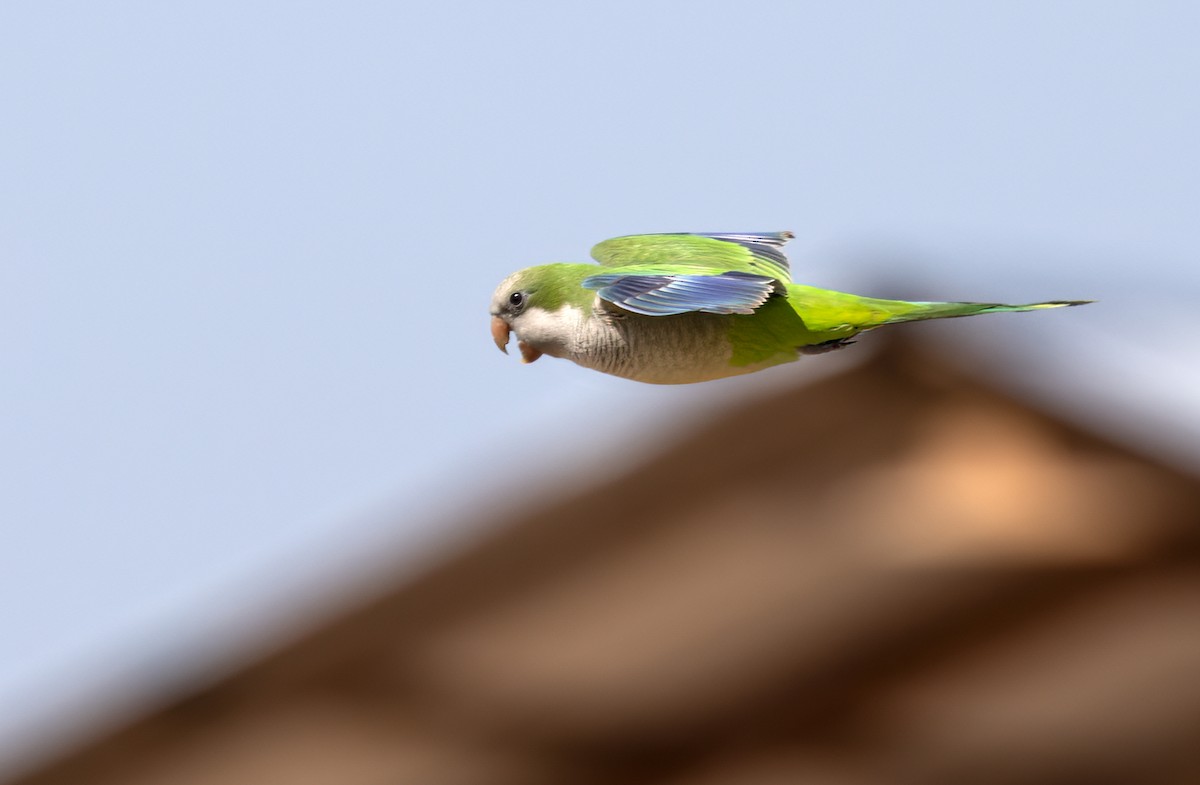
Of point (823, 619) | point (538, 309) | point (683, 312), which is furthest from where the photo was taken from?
point (823, 619)

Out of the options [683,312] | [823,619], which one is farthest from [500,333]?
[823,619]

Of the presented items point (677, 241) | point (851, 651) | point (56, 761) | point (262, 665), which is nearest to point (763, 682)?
point (851, 651)

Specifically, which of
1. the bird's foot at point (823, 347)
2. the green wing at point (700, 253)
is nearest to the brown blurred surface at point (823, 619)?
the green wing at point (700, 253)

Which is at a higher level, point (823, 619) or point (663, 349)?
point (663, 349)

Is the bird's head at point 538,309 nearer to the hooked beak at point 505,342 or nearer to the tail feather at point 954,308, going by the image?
the hooked beak at point 505,342

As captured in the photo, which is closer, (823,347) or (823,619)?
(823,347)

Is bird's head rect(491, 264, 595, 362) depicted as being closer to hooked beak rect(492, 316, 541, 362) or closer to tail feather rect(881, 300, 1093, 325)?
hooked beak rect(492, 316, 541, 362)

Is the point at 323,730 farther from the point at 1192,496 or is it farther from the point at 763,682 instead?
the point at 1192,496

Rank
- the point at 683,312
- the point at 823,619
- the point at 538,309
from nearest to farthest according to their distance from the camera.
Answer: the point at 683,312, the point at 538,309, the point at 823,619

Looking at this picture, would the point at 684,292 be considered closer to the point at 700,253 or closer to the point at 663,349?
the point at 663,349

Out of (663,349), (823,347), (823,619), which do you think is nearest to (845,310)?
(823,347)
